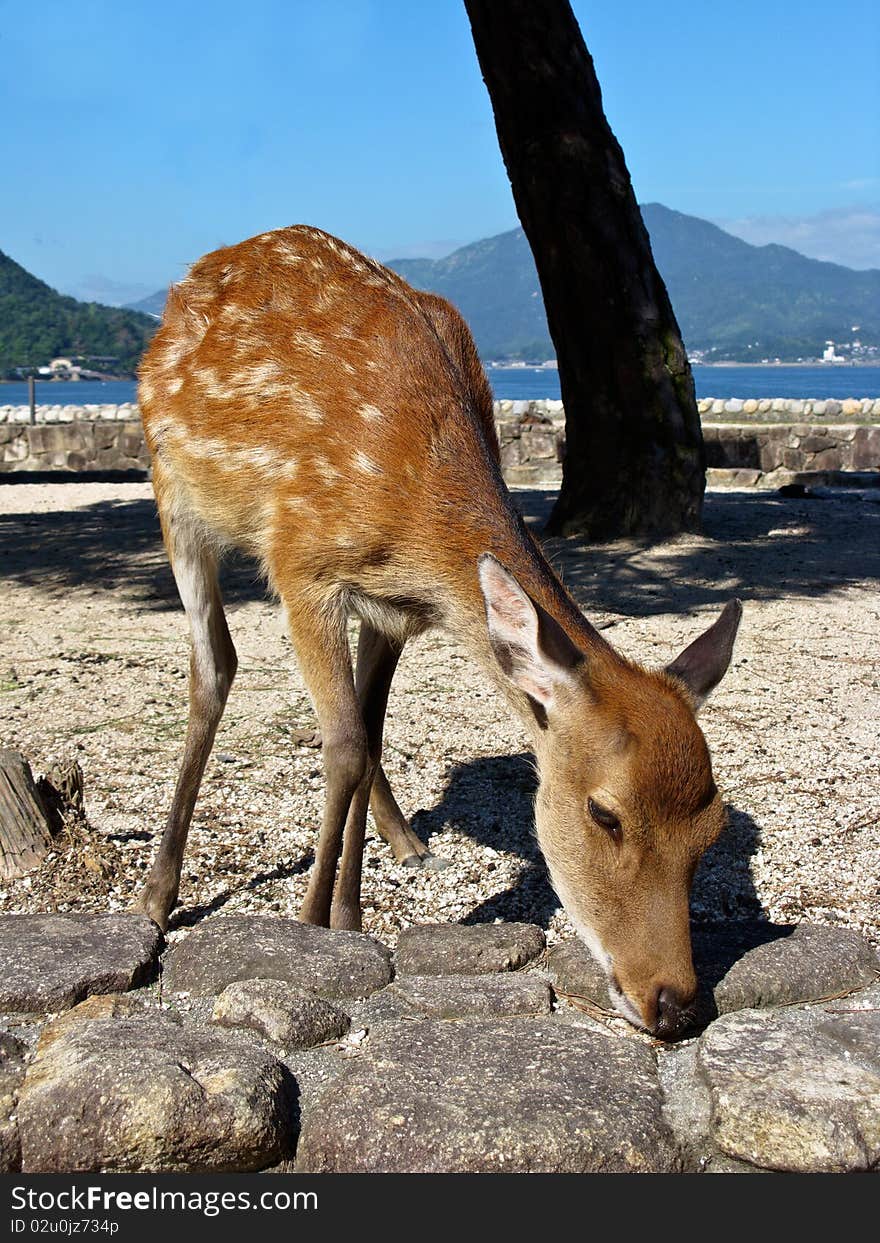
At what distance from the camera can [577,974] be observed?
332cm

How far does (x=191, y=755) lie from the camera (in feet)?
14.1

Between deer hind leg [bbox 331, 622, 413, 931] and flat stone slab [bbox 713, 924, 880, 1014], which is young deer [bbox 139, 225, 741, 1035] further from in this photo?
flat stone slab [bbox 713, 924, 880, 1014]

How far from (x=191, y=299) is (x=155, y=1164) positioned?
3.09m

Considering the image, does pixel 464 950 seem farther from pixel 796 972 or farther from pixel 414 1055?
pixel 796 972

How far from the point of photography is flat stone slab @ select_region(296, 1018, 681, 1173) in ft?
8.50

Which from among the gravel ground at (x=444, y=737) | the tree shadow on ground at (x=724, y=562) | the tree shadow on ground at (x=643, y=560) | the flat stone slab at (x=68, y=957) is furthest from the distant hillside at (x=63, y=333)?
the flat stone slab at (x=68, y=957)

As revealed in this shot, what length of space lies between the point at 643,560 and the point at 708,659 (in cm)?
550

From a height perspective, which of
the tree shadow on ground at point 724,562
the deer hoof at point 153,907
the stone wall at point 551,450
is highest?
the stone wall at point 551,450

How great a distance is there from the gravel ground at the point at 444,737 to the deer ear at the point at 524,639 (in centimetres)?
110

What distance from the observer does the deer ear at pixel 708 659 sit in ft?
11.0

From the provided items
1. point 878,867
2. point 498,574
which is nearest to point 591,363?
point 878,867

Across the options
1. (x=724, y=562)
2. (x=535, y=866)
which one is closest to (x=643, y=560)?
(x=724, y=562)

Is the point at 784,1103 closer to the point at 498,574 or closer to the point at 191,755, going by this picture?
the point at 498,574

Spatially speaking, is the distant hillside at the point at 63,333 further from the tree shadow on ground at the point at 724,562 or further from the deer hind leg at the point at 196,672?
the deer hind leg at the point at 196,672
